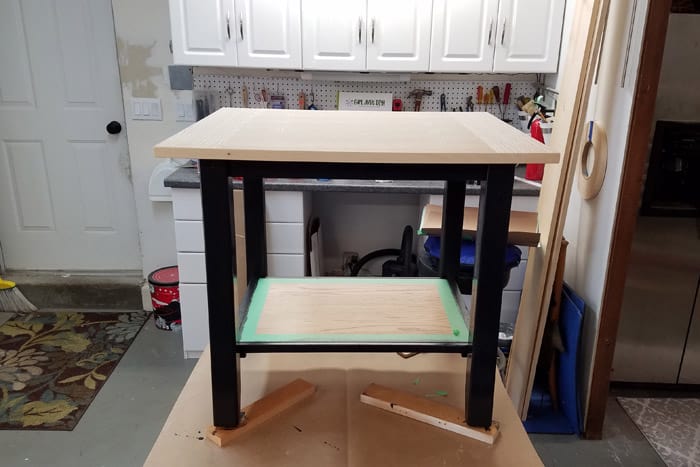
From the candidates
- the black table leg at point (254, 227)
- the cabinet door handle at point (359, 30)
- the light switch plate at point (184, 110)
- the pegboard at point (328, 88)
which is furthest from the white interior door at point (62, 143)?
the black table leg at point (254, 227)

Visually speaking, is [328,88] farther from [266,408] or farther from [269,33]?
[266,408]

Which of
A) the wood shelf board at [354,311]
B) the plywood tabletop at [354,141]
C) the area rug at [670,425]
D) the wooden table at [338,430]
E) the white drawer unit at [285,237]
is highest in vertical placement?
the plywood tabletop at [354,141]

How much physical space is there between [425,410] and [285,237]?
1.74 m

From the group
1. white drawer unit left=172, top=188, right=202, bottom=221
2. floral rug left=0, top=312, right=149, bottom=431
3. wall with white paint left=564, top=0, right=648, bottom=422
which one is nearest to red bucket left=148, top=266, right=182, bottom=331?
floral rug left=0, top=312, right=149, bottom=431

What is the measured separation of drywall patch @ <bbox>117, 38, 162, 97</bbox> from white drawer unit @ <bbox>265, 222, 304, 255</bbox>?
116 centimetres

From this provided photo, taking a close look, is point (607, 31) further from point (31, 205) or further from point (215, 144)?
point (31, 205)

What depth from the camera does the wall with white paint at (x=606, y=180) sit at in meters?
1.94

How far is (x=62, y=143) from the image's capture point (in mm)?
3281

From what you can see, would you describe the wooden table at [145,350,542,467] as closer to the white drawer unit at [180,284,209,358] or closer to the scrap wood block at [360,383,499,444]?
the scrap wood block at [360,383,499,444]

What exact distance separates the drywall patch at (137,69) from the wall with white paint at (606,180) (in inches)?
90.7

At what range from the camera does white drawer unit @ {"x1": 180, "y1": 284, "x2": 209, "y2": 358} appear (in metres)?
2.68

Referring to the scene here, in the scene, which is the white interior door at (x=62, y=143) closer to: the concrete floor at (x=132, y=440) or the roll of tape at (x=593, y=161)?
the concrete floor at (x=132, y=440)

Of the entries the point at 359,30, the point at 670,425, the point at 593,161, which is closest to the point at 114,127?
the point at 359,30

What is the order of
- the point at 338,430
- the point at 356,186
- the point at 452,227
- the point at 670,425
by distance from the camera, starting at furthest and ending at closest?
1. the point at 356,186
2. the point at 670,425
3. the point at 452,227
4. the point at 338,430
